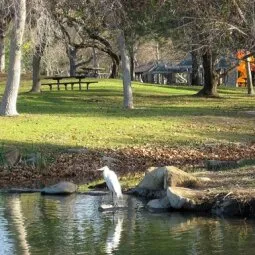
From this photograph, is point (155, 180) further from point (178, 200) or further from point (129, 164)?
point (129, 164)

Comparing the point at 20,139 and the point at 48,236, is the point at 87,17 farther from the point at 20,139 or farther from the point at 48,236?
the point at 48,236

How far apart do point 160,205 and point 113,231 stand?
258 cm

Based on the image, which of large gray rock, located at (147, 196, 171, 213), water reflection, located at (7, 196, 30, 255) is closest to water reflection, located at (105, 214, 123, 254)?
large gray rock, located at (147, 196, 171, 213)

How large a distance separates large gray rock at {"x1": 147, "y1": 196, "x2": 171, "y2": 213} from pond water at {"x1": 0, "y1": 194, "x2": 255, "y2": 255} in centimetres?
25

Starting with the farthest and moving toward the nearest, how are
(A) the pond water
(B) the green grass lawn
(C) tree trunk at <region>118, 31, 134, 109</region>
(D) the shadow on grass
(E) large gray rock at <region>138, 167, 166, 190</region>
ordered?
(C) tree trunk at <region>118, 31, 134, 109</region> < (D) the shadow on grass < (B) the green grass lawn < (E) large gray rock at <region>138, 167, 166, 190</region> < (A) the pond water

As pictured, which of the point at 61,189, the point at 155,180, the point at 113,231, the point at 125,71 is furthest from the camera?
the point at 125,71

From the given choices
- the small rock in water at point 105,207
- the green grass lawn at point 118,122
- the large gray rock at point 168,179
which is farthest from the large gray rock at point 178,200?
the green grass lawn at point 118,122

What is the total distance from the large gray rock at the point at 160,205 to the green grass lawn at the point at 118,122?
8.93 meters

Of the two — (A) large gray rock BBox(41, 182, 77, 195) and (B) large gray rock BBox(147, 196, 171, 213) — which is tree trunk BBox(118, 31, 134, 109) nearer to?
(A) large gray rock BBox(41, 182, 77, 195)

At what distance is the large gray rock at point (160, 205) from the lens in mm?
16703

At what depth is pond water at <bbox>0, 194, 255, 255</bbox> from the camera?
13000 mm

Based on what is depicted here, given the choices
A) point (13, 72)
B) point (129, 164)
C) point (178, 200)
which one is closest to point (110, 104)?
point (13, 72)

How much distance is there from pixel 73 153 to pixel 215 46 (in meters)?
10.4

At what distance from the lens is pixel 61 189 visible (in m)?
19.7
